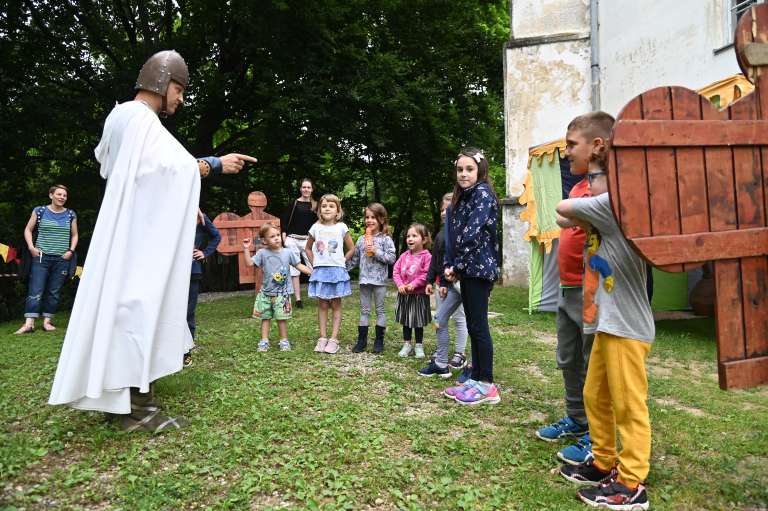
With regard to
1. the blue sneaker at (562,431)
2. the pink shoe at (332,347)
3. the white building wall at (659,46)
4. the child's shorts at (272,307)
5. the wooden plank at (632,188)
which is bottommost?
the blue sneaker at (562,431)

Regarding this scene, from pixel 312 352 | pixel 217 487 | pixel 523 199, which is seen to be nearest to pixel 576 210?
pixel 217 487

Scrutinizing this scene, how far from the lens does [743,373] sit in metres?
2.32

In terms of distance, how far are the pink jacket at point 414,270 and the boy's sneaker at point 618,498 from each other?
10.6ft

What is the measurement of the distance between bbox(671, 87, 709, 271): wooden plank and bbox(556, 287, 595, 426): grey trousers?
988 mm

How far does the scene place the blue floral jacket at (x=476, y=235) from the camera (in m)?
4.09

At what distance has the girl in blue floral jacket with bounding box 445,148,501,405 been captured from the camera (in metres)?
4.11

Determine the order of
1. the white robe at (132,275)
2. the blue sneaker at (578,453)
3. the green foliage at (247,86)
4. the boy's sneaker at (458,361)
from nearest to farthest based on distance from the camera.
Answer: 1. the blue sneaker at (578,453)
2. the white robe at (132,275)
3. the boy's sneaker at (458,361)
4. the green foliage at (247,86)

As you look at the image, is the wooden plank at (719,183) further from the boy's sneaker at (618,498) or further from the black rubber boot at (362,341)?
Answer: the black rubber boot at (362,341)

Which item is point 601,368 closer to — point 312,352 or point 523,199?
point 312,352

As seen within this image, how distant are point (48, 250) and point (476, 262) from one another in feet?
21.0

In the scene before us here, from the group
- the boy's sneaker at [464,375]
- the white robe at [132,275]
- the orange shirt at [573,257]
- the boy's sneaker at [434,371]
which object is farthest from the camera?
the boy's sneaker at [434,371]

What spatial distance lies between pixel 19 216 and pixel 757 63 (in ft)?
49.6

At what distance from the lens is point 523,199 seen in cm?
902

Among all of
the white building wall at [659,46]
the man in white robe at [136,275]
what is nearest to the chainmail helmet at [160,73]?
the man in white robe at [136,275]
